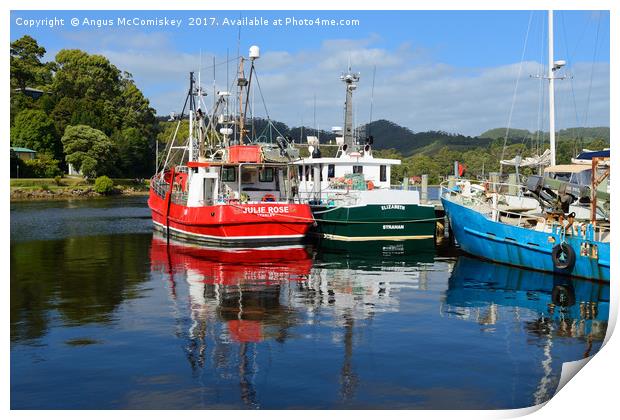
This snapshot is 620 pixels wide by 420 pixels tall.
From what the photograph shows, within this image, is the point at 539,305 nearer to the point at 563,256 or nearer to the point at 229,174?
the point at 563,256

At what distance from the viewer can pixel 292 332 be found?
42.3 feet

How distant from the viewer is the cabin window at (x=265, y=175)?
98.7ft

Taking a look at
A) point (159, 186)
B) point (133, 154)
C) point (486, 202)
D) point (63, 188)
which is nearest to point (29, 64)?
point (133, 154)

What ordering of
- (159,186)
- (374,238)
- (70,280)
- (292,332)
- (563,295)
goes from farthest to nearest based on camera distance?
1. (159,186)
2. (374,238)
3. (70,280)
4. (563,295)
5. (292,332)

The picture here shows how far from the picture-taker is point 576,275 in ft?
62.1

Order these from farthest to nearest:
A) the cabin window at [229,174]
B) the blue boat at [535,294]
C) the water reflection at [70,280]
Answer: the cabin window at [229,174]
the blue boat at [535,294]
the water reflection at [70,280]

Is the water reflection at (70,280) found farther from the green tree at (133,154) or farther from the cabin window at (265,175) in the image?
the green tree at (133,154)

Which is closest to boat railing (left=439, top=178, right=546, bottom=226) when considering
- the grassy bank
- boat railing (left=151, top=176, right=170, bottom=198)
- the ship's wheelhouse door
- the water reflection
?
the ship's wheelhouse door

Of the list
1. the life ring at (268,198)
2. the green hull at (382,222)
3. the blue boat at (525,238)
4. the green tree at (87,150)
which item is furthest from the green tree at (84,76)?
the blue boat at (525,238)

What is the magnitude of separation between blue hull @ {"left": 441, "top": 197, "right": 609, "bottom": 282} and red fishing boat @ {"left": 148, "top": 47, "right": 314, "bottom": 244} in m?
5.77

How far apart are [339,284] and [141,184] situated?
59.7 meters

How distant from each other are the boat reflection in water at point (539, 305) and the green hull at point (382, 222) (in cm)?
659

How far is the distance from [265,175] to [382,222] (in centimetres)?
557
